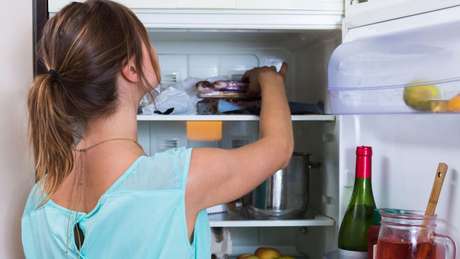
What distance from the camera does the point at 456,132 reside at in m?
0.86

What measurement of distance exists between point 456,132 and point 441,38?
15 cm

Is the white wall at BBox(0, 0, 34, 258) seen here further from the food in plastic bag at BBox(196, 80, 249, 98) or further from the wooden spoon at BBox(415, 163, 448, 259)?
the wooden spoon at BBox(415, 163, 448, 259)

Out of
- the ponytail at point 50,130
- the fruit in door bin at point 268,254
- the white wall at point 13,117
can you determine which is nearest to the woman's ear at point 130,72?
the ponytail at point 50,130

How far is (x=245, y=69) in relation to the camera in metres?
1.61

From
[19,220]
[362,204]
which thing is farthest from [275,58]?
[19,220]

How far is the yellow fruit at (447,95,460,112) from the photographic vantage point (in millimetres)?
783

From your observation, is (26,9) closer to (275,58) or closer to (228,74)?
(228,74)

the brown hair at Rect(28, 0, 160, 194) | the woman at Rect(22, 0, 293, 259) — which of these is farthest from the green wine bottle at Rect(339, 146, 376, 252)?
the brown hair at Rect(28, 0, 160, 194)

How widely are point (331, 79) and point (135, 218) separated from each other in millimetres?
442

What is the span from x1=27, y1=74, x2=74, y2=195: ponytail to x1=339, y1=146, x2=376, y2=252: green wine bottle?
1.80 feet

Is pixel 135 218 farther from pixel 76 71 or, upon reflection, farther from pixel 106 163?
pixel 76 71

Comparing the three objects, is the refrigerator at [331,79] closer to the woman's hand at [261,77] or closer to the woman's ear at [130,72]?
the woman's hand at [261,77]

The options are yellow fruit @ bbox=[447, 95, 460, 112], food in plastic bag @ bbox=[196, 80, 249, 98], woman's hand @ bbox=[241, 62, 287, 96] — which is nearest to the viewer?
yellow fruit @ bbox=[447, 95, 460, 112]

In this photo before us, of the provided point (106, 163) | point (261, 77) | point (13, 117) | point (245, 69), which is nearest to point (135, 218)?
point (106, 163)
